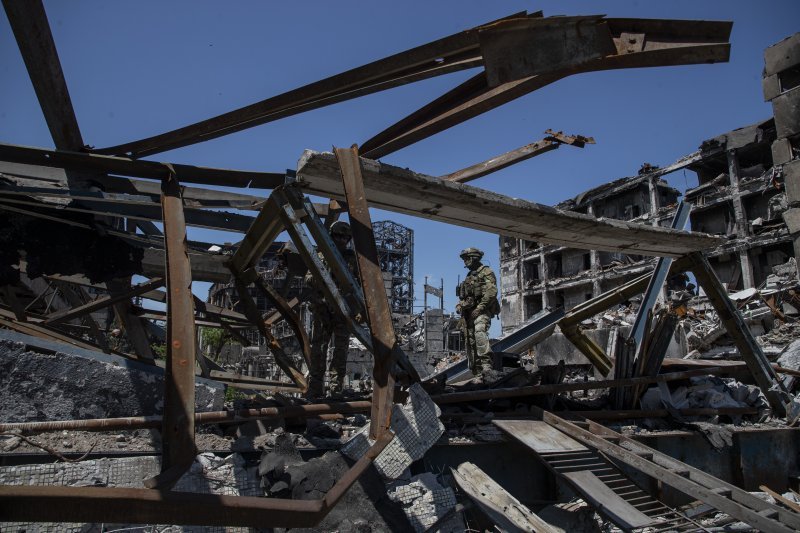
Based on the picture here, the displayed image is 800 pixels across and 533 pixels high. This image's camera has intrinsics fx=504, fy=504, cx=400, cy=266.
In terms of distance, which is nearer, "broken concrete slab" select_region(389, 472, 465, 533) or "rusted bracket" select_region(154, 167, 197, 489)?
"rusted bracket" select_region(154, 167, 197, 489)

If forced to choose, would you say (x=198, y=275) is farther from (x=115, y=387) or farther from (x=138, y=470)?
(x=138, y=470)

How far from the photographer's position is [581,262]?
43.0 m

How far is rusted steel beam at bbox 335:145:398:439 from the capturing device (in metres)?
2.81

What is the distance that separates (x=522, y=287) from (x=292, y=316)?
4238 cm

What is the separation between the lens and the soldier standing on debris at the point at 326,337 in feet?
21.8

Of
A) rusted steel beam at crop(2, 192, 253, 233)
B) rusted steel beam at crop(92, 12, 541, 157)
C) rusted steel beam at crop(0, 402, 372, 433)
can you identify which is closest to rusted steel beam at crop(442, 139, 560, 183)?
rusted steel beam at crop(92, 12, 541, 157)

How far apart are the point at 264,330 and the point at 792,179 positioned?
294 inches

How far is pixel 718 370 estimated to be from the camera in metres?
6.34

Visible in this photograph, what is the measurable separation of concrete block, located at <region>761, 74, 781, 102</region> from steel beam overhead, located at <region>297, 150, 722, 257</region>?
2.93 meters

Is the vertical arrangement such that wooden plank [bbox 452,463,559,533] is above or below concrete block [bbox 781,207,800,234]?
below

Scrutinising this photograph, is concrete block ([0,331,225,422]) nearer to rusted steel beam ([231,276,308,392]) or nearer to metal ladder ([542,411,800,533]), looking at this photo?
rusted steel beam ([231,276,308,392])

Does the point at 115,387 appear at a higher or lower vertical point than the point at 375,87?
lower

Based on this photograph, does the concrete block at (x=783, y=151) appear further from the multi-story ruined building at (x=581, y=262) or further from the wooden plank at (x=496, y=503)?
the multi-story ruined building at (x=581, y=262)

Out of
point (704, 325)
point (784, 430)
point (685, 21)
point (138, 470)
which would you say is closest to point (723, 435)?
point (784, 430)
